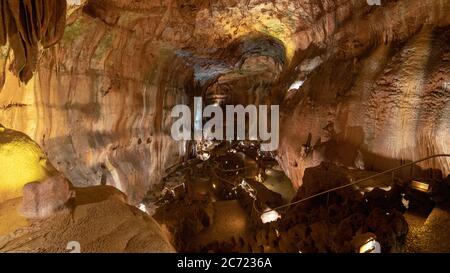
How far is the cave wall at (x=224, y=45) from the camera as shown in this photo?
6156mm

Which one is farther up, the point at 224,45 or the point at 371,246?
the point at 224,45

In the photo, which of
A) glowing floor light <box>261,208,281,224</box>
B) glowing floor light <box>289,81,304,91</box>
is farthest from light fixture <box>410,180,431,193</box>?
glowing floor light <box>289,81,304,91</box>

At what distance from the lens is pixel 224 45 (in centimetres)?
1328

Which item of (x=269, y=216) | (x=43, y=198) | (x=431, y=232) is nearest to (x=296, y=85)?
(x=269, y=216)

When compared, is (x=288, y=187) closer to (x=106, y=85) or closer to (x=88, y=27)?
(x=106, y=85)

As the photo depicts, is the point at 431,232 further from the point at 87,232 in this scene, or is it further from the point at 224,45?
the point at 224,45

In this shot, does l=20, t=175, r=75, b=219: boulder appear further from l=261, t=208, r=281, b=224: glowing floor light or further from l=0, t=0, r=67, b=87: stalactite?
l=261, t=208, r=281, b=224: glowing floor light

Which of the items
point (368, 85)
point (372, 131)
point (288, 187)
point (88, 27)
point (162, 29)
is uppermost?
point (162, 29)

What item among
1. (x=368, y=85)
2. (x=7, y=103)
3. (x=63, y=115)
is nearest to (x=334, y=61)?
(x=368, y=85)

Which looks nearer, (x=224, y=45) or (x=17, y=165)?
(x=17, y=165)

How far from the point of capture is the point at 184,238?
707 cm

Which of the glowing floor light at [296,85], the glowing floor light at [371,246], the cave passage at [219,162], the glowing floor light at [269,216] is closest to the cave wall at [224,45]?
the cave passage at [219,162]
